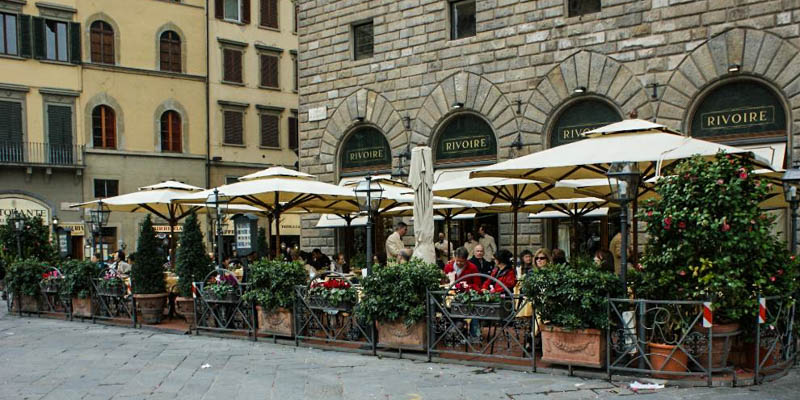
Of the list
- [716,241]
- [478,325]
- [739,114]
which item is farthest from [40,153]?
[716,241]

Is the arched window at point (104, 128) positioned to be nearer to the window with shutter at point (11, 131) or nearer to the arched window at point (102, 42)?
the arched window at point (102, 42)

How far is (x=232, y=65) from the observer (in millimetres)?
34156

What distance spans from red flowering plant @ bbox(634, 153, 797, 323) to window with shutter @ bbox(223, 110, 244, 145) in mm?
28534

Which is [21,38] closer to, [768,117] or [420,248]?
[420,248]

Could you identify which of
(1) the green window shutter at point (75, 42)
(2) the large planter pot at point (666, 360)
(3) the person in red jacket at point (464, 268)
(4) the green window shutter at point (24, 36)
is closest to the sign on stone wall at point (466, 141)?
(3) the person in red jacket at point (464, 268)

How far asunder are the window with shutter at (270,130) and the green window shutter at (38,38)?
9.69 m

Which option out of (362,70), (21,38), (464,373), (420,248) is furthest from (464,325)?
(21,38)

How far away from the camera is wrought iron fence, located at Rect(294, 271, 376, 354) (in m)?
9.56

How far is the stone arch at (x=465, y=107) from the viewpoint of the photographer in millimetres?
17688


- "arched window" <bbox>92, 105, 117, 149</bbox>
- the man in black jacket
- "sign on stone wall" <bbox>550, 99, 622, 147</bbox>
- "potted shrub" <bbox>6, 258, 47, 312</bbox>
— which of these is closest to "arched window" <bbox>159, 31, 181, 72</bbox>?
"arched window" <bbox>92, 105, 117, 149</bbox>

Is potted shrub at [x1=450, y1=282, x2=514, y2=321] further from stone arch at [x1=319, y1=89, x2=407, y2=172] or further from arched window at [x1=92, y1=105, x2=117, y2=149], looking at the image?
arched window at [x1=92, y1=105, x2=117, y2=149]

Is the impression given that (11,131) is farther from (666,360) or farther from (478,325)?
(666,360)

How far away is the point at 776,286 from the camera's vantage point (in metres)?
7.46

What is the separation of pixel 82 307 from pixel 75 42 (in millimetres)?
19328
